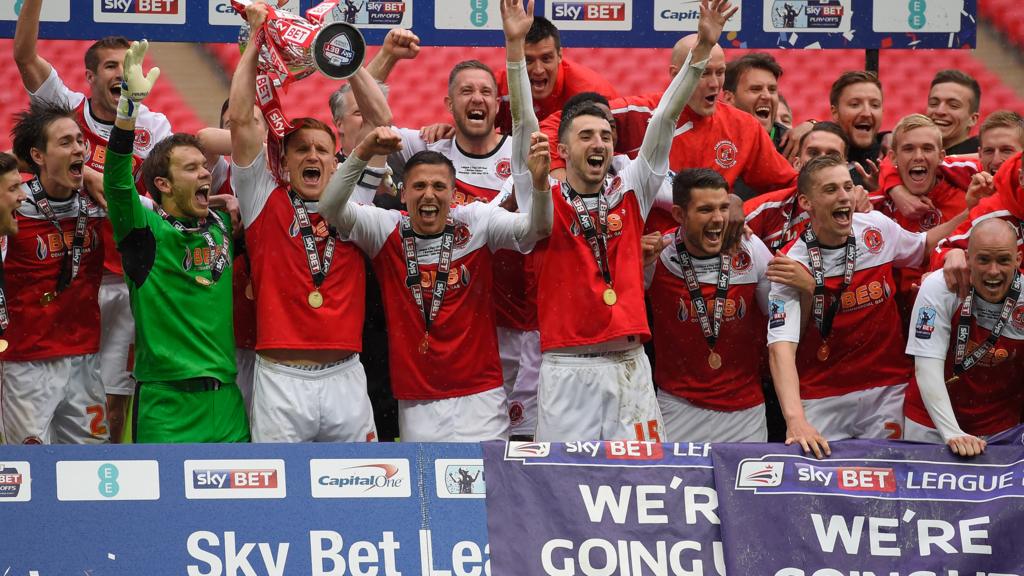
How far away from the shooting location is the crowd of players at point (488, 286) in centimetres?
530

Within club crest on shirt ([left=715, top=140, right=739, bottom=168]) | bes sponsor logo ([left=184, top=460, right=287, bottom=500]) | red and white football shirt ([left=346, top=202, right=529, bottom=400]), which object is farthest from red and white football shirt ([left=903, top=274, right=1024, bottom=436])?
bes sponsor logo ([left=184, top=460, right=287, bottom=500])

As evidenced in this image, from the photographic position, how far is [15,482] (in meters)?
4.64

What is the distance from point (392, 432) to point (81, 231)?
1.93 meters

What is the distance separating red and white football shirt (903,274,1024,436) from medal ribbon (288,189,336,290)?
264cm

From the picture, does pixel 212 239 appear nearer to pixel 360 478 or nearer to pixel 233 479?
pixel 233 479

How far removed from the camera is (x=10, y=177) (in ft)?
17.6

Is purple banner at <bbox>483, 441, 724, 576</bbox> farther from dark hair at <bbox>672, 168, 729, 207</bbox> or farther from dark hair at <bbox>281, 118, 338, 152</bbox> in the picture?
dark hair at <bbox>281, 118, 338, 152</bbox>

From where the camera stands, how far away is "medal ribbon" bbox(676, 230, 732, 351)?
228 inches

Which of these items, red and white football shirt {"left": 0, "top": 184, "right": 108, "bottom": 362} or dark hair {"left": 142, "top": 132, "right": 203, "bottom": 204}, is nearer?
dark hair {"left": 142, "top": 132, "right": 203, "bottom": 204}

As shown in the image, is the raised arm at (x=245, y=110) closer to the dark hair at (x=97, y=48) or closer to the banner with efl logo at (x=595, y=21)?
the dark hair at (x=97, y=48)

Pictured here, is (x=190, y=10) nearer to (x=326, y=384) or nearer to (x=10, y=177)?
(x=10, y=177)

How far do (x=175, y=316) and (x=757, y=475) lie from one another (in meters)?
2.57

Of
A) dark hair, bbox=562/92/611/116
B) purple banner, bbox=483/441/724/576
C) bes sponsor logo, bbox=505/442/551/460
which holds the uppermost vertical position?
dark hair, bbox=562/92/611/116

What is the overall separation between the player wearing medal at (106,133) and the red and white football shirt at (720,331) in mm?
Answer: 2668
